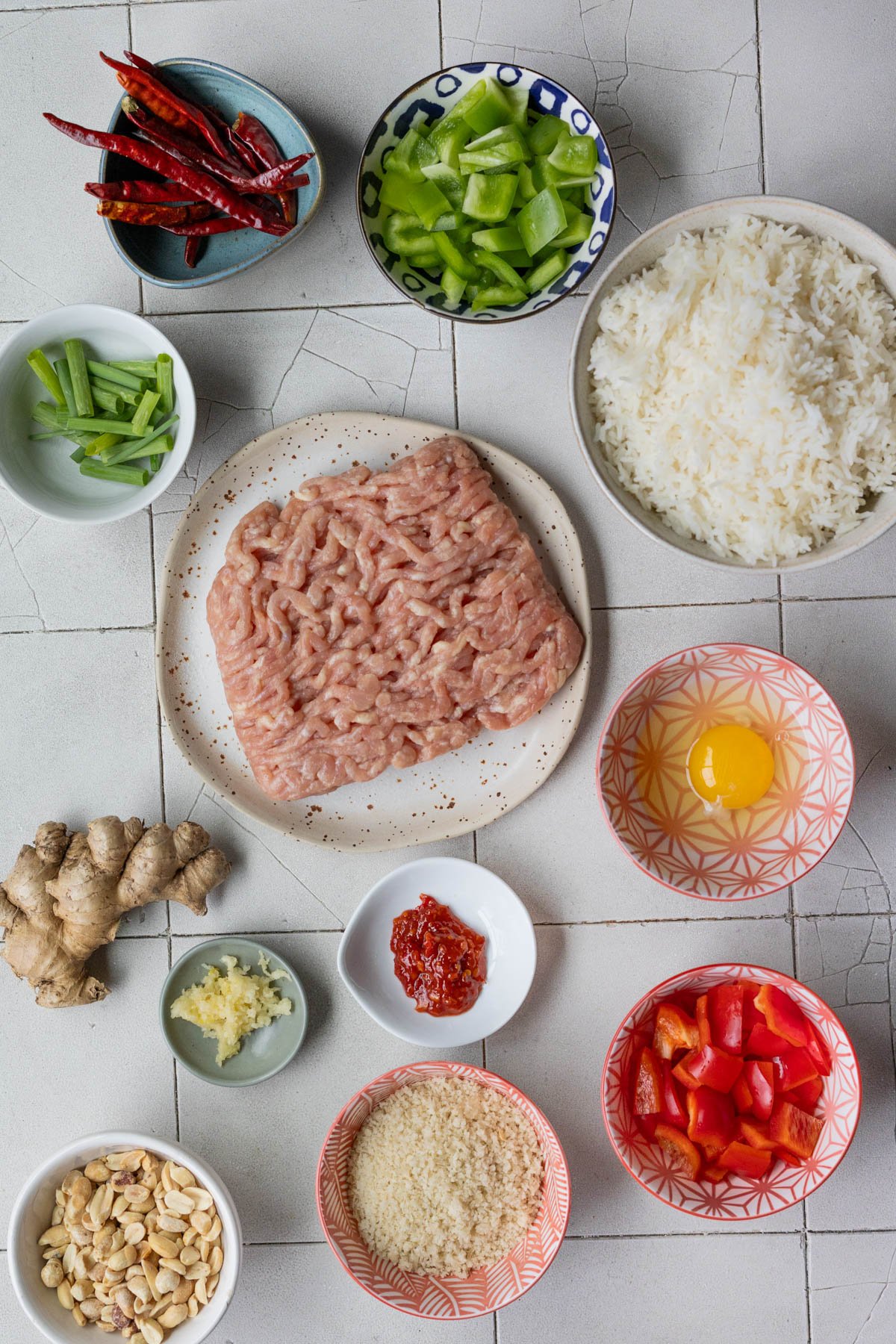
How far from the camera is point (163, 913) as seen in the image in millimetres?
2627

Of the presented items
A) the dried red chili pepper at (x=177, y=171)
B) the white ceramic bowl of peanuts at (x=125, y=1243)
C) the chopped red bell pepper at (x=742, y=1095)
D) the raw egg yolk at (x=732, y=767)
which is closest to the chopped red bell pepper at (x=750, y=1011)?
the chopped red bell pepper at (x=742, y=1095)

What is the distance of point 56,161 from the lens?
2598mm

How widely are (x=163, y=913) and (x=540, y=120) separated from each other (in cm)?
226

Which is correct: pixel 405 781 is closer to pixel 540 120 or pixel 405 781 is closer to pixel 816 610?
pixel 816 610

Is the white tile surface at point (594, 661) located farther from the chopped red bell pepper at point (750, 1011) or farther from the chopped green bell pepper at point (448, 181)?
the chopped green bell pepper at point (448, 181)

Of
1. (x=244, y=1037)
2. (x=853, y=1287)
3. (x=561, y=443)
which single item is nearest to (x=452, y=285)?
(x=561, y=443)

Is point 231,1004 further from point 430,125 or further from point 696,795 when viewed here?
point 430,125

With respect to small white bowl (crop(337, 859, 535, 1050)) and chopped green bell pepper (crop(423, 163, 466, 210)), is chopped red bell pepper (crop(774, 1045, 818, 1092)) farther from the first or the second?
chopped green bell pepper (crop(423, 163, 466, 210))

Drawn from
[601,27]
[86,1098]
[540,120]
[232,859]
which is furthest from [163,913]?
[601,27]

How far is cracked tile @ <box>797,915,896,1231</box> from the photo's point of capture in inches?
101

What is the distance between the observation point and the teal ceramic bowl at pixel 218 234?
2361mm

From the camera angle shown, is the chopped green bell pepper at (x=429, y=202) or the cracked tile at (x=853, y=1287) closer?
the chopped green bell pepper at (x=429, y=202)

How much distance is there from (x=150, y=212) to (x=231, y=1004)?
2009 millimetres

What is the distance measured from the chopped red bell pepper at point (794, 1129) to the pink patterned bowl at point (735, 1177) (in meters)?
0.03
